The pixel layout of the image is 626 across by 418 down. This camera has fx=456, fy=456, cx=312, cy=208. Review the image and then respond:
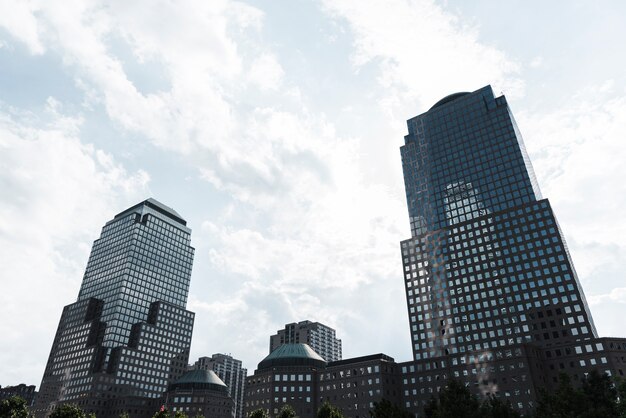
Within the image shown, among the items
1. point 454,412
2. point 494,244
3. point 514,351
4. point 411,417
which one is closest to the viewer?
point 454,412

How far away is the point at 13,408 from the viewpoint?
103938 millimetres

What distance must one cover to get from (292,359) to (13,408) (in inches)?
3969

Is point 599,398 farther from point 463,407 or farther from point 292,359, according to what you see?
point 292,359

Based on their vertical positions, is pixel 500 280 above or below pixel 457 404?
above

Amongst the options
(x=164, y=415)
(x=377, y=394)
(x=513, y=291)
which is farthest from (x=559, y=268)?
(x=164, y=415)

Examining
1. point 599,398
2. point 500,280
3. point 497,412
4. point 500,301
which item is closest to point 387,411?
point 497,412

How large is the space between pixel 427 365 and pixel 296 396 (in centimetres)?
5062

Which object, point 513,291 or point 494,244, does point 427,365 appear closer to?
point 513,291

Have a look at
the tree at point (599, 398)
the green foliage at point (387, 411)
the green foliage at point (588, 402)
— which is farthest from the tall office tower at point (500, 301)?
the green foliage at point (387, 411)

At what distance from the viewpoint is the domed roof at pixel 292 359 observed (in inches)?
7190

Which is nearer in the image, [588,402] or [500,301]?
[588,402]

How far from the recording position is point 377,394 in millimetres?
161250

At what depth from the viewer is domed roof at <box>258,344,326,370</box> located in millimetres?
182625

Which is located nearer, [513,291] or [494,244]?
[513,291]
